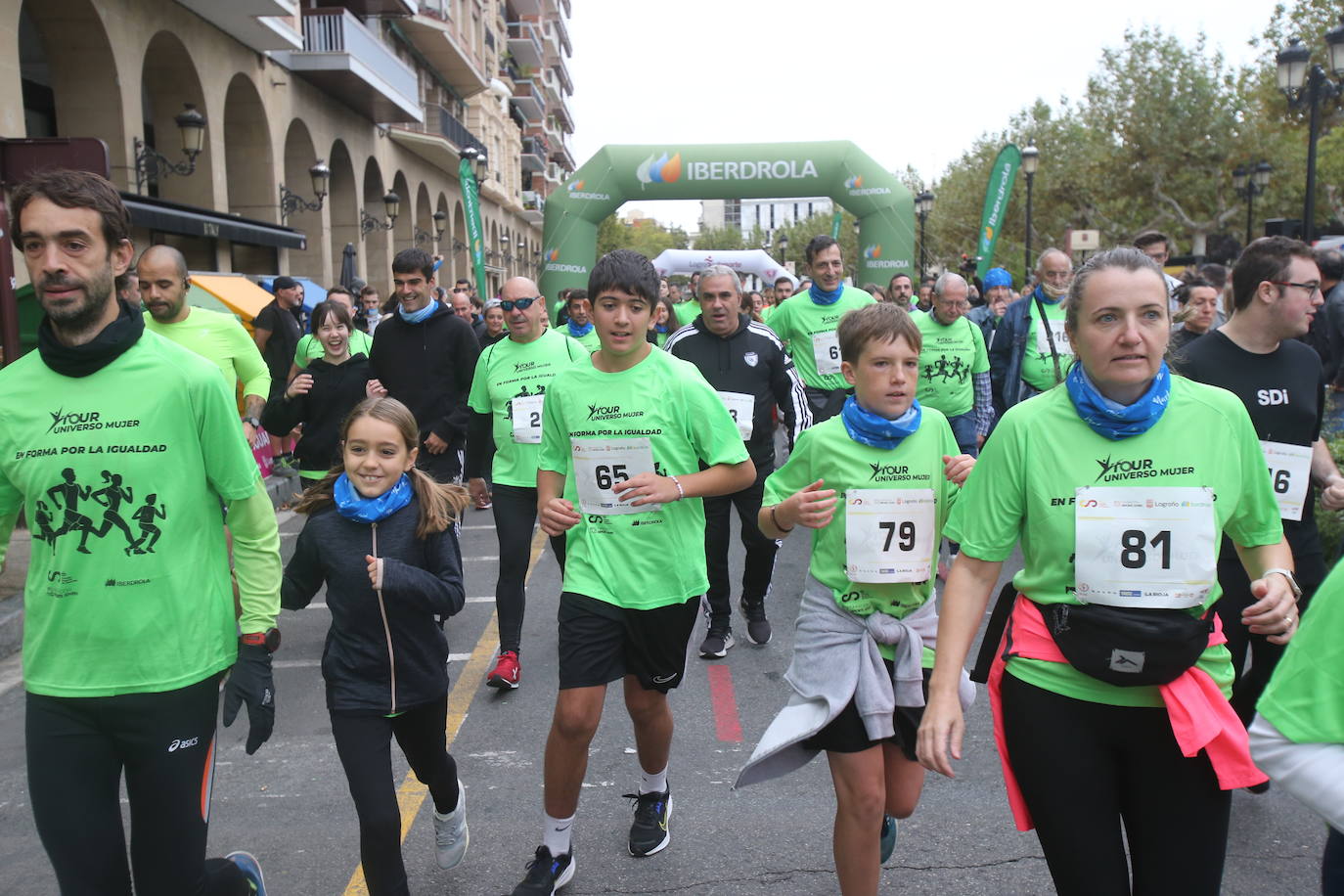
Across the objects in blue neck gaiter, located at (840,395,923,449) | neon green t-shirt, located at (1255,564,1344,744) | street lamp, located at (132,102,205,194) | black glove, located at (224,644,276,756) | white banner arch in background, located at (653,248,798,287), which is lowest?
black glove, located at (224,644,276,756)

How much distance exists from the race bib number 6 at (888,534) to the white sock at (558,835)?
4.06 ft

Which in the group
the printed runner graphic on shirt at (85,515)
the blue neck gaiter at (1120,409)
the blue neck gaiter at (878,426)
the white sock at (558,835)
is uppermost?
the blue neck gaiter at (1120,409)

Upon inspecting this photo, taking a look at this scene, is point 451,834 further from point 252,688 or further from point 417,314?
point 417,314

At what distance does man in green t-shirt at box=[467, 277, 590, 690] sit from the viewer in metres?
5.70

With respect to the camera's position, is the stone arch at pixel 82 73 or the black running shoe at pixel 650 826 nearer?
the black running shoe at pixel 650 826

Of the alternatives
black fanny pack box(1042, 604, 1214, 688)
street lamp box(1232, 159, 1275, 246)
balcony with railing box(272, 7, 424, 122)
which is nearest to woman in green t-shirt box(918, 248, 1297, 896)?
black fanny pack box(1042, 604, 1214, 688)

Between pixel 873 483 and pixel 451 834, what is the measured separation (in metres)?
1.77

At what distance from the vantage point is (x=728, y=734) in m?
4.93

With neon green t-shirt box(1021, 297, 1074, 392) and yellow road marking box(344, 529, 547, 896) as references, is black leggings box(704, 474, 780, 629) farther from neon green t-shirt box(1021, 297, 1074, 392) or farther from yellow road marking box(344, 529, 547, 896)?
neon green t-shirt box(1021, 297, 1074, 392)

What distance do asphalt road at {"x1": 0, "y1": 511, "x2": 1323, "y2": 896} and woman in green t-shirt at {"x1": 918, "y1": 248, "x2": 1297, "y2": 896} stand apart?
1.28 metres

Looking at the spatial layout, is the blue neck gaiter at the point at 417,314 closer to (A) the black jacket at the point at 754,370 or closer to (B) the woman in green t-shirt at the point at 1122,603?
(A) the black jacket at the point at 754,370

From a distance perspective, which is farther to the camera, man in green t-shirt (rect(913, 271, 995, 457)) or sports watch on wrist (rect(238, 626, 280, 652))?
man in green t-shirt (rect(913, 271, 995, 457))

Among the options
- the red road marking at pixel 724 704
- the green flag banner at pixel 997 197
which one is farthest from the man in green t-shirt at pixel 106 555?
the green flag banner at pixel 997 197

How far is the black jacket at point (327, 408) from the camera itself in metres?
6.74
